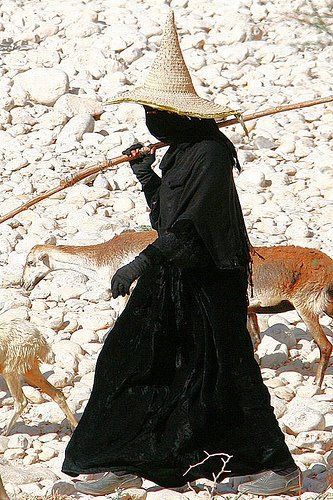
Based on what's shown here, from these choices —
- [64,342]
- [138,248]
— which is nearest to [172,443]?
[64,342]

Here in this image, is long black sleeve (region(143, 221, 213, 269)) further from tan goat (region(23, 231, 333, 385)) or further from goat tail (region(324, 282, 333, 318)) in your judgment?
goat tail (region(324, 282, 333, 318))

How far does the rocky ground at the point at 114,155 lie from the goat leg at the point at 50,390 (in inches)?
6.0

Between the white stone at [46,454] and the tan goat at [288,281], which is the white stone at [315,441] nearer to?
the tan goat at [288,281]

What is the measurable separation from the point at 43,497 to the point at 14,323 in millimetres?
1465

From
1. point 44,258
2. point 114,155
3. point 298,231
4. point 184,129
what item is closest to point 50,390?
point 184,129

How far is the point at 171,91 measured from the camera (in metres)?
5.29

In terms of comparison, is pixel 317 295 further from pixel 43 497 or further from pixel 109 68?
pixel 109 68

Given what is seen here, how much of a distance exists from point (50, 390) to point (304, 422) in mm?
1526

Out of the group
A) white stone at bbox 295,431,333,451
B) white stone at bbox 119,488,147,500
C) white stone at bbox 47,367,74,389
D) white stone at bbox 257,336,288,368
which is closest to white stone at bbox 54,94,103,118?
white stone at bbox 257,336,288,368

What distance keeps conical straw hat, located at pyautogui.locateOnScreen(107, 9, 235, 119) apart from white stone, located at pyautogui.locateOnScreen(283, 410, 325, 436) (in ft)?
6.86

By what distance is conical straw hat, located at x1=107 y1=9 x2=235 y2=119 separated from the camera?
511 centimetres

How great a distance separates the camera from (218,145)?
514cm

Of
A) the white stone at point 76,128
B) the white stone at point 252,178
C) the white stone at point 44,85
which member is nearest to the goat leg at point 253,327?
the white stone at point 252,178

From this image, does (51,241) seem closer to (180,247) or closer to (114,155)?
(114,155)
